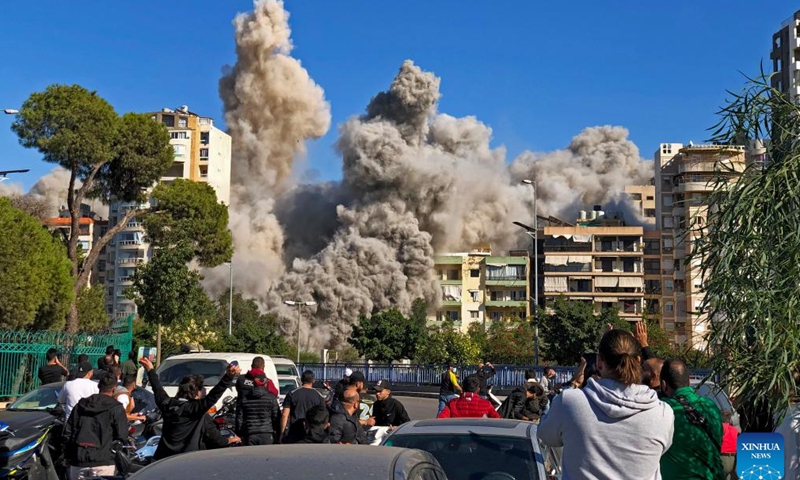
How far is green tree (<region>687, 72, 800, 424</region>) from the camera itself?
5.79 metres

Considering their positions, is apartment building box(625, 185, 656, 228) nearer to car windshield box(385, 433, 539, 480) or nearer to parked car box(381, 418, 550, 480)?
parked car box(381, 418, 550, 480)

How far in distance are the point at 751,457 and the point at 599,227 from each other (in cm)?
8583

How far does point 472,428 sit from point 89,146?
29.2m

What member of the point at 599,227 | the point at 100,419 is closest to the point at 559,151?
the point at 599,227

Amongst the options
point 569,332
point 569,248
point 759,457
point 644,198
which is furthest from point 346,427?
point 644,198

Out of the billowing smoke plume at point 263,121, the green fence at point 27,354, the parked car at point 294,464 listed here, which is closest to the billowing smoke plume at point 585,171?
the billowing smoke plume at point 263,121

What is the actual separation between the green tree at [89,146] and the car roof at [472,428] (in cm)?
2736

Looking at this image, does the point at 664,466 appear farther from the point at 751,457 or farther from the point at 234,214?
the point at 234,214

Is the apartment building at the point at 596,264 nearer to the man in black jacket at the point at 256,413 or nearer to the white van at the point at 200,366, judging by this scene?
the white van at the point at 200,366

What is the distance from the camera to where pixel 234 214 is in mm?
95500

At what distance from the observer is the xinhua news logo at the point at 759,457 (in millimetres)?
5223

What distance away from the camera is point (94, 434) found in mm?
Result: 8852

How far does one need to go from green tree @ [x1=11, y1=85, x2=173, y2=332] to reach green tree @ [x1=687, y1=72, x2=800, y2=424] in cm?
2894

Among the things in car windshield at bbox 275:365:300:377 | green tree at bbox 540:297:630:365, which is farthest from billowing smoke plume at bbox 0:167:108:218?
car windshield at bbox 275:365:300:377
